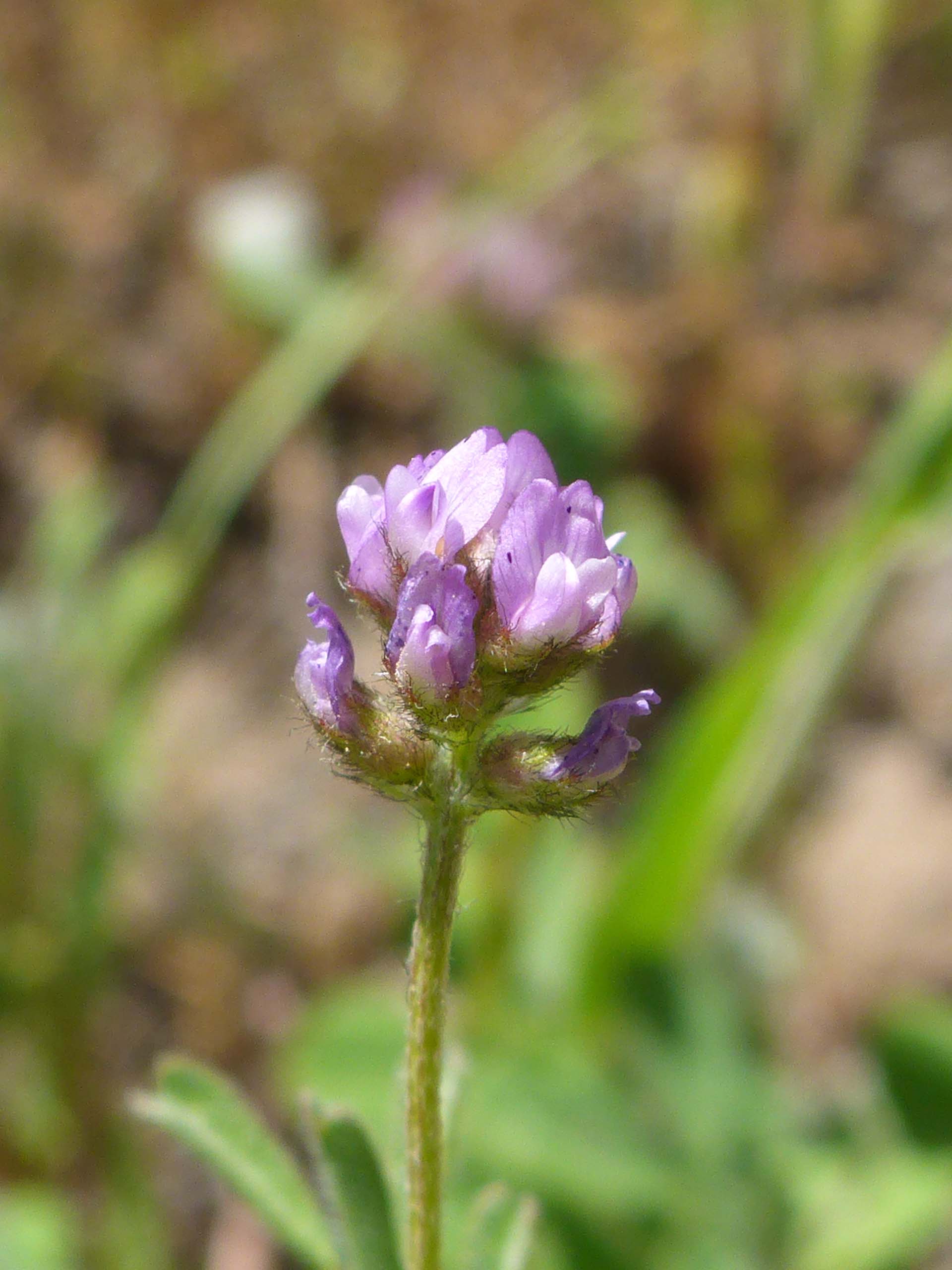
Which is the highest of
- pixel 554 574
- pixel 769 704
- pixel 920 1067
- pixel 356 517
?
pixel 769 704

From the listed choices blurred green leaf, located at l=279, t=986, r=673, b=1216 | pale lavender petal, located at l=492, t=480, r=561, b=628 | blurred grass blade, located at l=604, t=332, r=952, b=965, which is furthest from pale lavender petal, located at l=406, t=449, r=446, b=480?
blurred grass blade, located at l=604, t=332, r=952, b=965

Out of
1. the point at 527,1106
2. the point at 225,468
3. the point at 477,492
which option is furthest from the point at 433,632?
the point at 225,468

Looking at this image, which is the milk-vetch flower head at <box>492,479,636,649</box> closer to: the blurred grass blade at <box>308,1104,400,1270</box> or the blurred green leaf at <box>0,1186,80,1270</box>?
the blurred grass blade at <box>308,1104,400,1270</box>

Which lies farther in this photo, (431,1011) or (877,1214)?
(877,1214)

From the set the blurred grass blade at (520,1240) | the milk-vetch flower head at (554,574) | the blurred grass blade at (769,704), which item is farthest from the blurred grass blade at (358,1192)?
the blurred grass blade at (769,704)

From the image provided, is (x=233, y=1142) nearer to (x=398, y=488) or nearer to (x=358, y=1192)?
(x=358, y=1192)

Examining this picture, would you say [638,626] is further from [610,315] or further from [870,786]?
[610,315]

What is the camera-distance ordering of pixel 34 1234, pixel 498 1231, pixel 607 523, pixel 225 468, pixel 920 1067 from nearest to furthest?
pixel 498 1231, pixel 34 1234, pixel 920 1067, pixel 225 468, pixel 607 523
